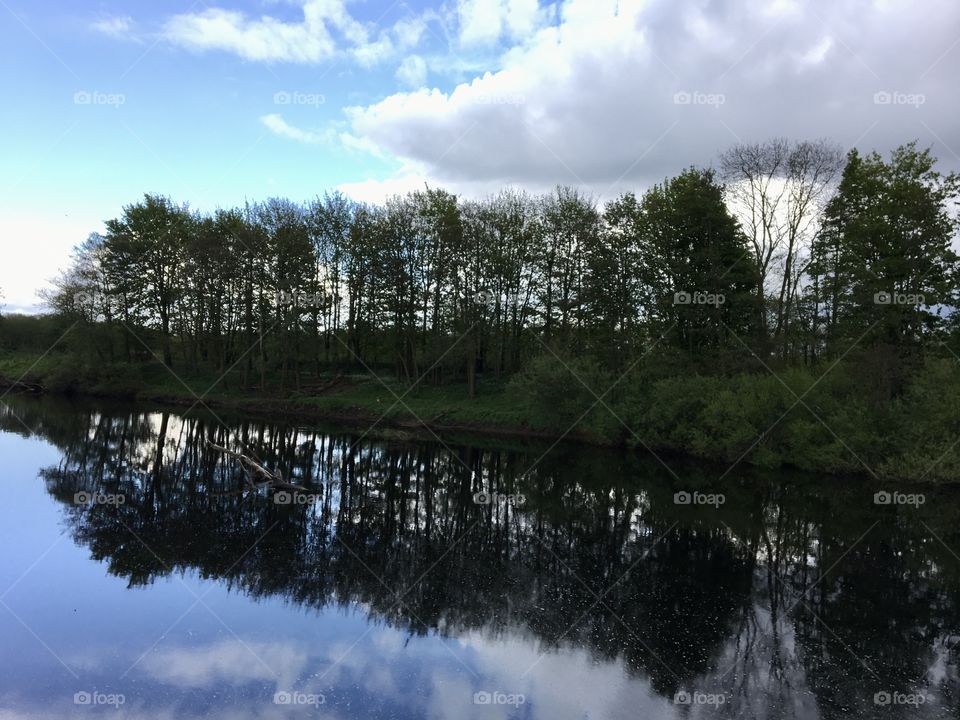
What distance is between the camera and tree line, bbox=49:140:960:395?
31.1 m

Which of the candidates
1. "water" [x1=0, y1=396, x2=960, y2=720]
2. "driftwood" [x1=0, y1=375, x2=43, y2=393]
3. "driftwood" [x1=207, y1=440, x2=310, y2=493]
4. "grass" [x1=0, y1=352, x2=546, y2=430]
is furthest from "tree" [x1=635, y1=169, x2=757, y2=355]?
"driftwood" [x1=0, y1=375, x2=43, y2=393]

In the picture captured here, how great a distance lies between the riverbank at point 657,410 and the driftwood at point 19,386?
2375mm

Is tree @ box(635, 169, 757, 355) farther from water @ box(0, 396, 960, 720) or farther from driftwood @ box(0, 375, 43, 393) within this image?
driftwood @ box(0, 375, 43, 393)

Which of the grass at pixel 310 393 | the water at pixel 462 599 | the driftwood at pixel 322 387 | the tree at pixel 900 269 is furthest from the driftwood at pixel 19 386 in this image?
the tree at pixel 900 269

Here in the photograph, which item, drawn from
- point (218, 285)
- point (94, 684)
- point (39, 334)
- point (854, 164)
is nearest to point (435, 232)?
point (218, 285)

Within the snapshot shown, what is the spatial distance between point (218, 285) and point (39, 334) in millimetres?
25859

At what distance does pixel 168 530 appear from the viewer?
53.4ft

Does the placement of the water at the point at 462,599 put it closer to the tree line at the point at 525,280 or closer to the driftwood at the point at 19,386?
the tree line at the point at 525,280

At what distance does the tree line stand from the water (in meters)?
11.5

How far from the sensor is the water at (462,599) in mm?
9328

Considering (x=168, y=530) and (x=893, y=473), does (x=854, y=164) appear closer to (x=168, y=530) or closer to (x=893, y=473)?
(x=893, y=473)

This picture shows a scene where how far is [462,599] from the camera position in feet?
41.7

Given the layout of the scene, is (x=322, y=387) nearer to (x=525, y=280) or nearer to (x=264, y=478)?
(x=525, y=280)

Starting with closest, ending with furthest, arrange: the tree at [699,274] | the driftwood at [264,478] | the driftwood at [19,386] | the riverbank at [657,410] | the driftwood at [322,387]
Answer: the driftwood at [264,478], the riverbank at [657,410], the tree at [699,274], the driftwood at [322,387], the driftwood at [19,386]
